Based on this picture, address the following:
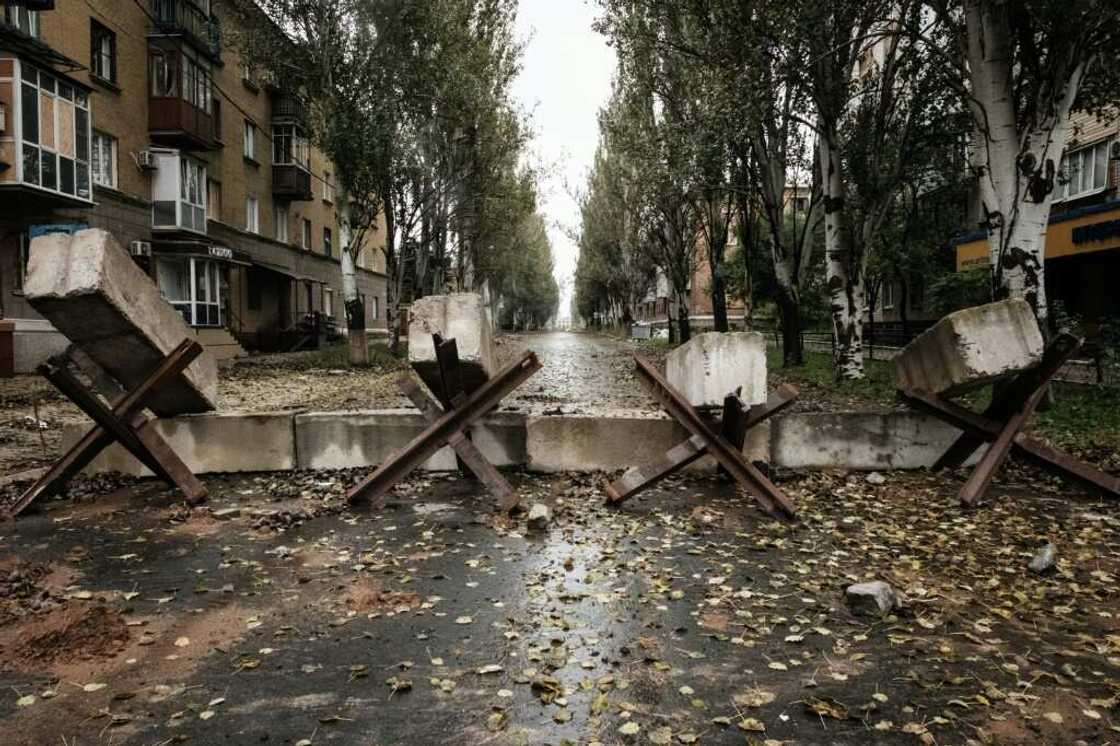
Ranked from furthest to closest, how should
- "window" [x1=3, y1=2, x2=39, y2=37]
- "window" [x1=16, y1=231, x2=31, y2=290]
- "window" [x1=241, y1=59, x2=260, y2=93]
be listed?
"window" [x1=241, y1=59, x2=260, y2=93]
"window" [x1=16, y1=231, x2=31, y2=290]
"window" [x1=3, y1=2, x2=39, y2=37]

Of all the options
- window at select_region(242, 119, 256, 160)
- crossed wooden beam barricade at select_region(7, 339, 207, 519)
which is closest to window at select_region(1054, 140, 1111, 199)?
crossed wooden beam barricade at select_region(7, 339, 207, 519)

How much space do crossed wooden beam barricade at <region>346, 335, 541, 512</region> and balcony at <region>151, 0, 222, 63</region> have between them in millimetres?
24732

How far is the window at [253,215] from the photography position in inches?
1236

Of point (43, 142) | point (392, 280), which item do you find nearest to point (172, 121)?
point (43, 142)

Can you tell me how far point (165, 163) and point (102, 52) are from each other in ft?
11.7

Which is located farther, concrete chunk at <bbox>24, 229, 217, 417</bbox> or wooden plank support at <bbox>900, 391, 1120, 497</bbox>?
wooden plank support at <bbox>900, 391, 1120, 497</bbox>

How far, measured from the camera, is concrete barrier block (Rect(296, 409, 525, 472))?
6.86m

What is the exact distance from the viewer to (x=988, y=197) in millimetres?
10555

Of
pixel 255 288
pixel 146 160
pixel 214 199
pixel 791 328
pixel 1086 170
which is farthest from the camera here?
pixel 255 288

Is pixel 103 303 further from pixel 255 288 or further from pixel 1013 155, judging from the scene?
pixel 255 288

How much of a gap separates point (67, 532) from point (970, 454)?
731cm

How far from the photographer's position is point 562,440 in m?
6.89

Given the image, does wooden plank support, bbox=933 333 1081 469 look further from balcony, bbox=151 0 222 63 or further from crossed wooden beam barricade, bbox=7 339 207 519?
balcony, bbox=151 0 222 63

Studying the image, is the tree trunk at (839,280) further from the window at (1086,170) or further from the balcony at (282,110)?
the balcony at (282,110)
